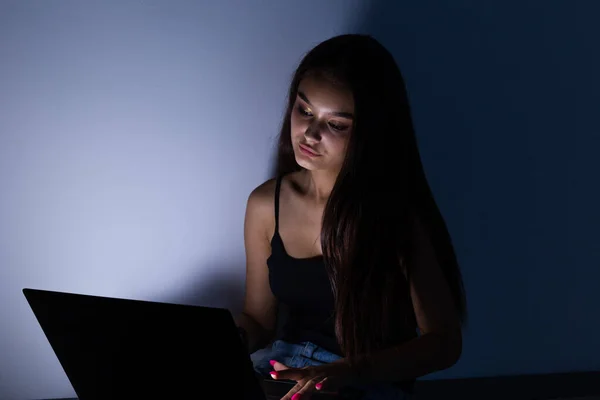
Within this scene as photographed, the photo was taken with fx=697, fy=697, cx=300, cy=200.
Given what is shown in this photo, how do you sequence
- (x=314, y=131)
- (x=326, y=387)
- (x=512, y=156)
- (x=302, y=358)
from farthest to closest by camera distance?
(x=512, y=156) → (x=302, y=358) → (x=314, y=131) → (x=326, y=387)

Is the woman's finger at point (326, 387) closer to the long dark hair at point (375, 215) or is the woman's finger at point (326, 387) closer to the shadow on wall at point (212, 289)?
the long dark hair at point (375, 215)

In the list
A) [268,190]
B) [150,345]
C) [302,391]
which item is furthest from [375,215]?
[150,345]

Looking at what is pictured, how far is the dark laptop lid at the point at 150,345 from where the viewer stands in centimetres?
98

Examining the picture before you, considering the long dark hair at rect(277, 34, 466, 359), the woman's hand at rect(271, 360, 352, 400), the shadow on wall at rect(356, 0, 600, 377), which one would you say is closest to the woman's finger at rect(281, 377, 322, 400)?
the woman's hand at rect(271, 360, 352, 400)

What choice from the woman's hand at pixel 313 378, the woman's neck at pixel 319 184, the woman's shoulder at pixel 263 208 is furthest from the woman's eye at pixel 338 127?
the woman's hand at pixel 313 378

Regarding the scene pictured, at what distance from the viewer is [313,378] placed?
3.67 feet

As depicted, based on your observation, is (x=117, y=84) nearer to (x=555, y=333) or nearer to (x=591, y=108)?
(x=591, y=108)

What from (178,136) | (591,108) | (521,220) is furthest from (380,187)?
(591,108)

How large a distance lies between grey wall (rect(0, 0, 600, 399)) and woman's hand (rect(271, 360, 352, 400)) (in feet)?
1.55

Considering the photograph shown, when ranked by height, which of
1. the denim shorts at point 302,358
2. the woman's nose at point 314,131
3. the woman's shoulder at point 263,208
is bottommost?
the denim shorts at point 302,358

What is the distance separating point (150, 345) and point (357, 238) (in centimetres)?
47

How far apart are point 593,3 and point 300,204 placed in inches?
33.4

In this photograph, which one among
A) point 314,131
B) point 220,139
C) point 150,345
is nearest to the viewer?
point 150,345

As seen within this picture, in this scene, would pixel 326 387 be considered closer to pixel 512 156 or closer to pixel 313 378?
pixel 313 378
